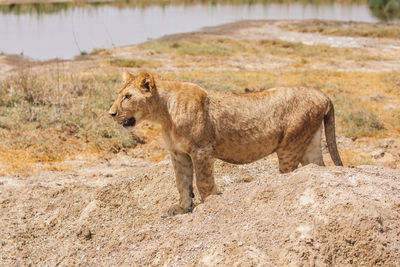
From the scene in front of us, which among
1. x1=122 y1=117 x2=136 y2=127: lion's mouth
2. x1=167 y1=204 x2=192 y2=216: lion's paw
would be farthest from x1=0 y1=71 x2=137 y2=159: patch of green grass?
x1=122 y1=117 x2=136 y2=127: lion's mouth

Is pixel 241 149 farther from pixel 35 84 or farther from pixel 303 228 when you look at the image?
pixel 35 84

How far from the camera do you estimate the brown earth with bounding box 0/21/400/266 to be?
13.3ft

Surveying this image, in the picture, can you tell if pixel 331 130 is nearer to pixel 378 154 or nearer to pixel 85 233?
pixel 85 233

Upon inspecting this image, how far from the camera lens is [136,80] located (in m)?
5.62

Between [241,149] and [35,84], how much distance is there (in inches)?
315

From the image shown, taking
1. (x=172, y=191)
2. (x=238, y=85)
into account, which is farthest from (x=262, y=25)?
(x=172, y=191)

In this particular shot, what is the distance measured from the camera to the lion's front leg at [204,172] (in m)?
5.65

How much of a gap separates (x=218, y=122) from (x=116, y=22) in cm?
3123

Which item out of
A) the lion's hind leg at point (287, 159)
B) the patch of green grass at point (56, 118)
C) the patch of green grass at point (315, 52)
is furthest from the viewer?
A: the patch of green grass at point (315, 52)

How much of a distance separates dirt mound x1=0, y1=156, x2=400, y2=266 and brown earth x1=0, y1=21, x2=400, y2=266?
0.4 inches

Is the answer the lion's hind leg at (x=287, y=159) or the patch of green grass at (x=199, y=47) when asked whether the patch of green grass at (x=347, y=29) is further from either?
the lion's hind leg at (x=287, y=159)

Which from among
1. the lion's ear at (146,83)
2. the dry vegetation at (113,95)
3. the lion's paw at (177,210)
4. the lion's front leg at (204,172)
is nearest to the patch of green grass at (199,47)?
the dry vegetation at (113,95)

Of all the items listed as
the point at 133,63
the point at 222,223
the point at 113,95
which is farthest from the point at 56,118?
the point at 133,63

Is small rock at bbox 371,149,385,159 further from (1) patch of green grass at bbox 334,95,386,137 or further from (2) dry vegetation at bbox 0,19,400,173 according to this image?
(1) patch of green grass at bbox 334,95,386,137
